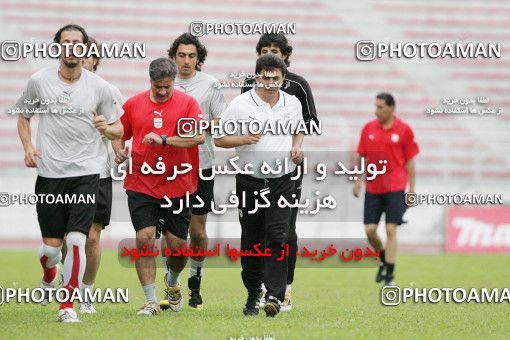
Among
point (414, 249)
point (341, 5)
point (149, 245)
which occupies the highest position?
point (341, 5)

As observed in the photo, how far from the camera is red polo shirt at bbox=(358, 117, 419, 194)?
1320 centimetres

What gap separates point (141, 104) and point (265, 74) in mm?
995

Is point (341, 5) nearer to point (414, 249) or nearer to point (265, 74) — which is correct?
point (414, 249)

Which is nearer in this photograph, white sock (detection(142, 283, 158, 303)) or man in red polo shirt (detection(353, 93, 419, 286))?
white sock (detection(142, 283, 158, 303))

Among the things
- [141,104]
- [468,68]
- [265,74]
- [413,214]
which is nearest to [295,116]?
[265,74]

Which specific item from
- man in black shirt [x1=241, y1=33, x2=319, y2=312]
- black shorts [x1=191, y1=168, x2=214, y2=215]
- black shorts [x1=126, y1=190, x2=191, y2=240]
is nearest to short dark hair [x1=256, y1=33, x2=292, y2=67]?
man in black shirt [x1=241, y1=33, x2=319, y2=312]

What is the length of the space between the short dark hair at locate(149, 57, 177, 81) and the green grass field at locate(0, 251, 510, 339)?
180 cm

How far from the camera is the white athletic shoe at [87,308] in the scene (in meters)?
9.29

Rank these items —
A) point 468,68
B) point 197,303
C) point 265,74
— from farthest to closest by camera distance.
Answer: point 468,68
point 197,303
point 265,74

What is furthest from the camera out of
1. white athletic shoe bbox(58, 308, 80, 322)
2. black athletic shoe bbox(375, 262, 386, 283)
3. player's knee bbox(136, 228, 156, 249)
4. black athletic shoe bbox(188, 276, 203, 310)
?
black athletic shoe bbox(375, 262, 386, 283)

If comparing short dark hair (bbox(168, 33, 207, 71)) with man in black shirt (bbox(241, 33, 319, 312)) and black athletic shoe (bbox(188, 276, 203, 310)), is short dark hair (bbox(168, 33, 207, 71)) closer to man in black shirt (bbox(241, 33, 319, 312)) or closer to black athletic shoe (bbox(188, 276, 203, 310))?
man in black shirt (bbox(241, 33, 319, 312))

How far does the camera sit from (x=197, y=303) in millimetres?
10117

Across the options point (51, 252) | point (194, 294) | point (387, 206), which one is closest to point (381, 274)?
point (387, 206)

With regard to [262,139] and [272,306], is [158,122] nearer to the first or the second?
[262,139]
